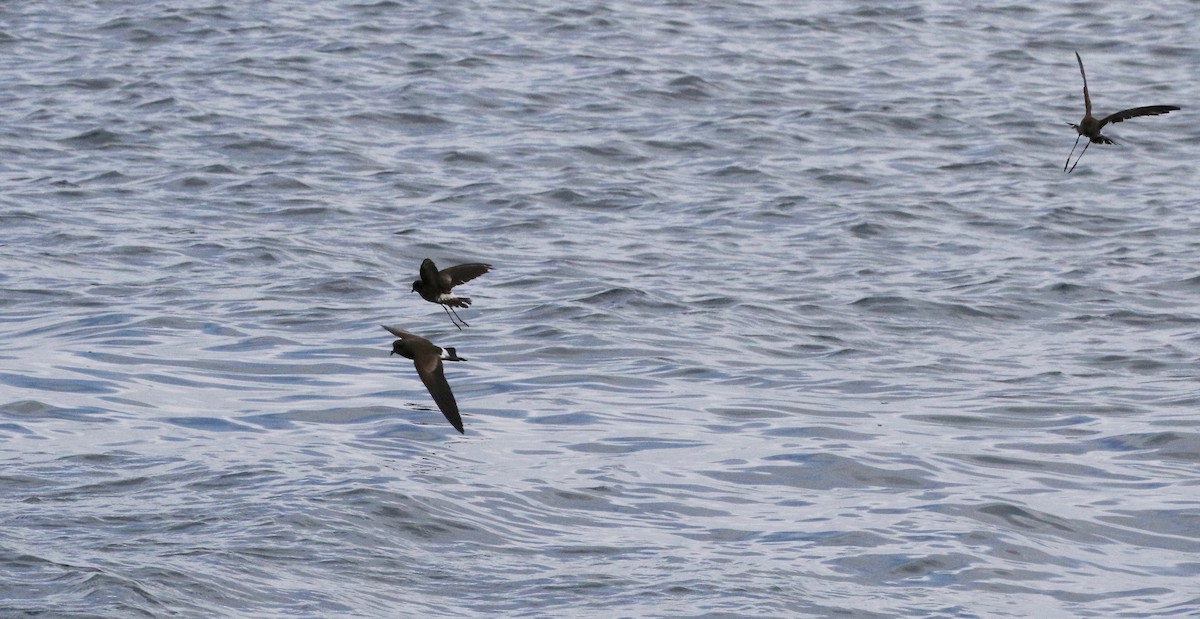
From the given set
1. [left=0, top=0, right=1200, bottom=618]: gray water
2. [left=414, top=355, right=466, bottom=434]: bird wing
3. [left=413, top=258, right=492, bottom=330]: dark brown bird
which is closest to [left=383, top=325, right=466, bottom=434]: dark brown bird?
[left=414, top=355, right=466, bottom=434]: bird wing

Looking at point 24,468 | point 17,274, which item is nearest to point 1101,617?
point 24,468

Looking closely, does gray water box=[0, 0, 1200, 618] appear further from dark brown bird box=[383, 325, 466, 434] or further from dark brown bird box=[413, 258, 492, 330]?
dark brown bird box=[413, 258, 492, 330]

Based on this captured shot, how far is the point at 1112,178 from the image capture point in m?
17.8

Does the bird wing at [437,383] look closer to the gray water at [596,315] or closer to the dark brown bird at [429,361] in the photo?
the dark brown bird at [429,361]

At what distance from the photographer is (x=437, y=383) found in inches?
311

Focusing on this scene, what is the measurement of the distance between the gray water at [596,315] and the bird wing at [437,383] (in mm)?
825

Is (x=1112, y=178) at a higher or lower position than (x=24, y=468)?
lower

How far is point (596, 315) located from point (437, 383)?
5.09m

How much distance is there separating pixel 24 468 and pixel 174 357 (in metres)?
2.22

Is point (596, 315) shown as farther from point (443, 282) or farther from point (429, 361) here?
point (443, 282)

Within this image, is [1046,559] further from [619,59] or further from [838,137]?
[619,59]

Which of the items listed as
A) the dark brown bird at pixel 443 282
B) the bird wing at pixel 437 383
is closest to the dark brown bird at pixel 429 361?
the bird wing at pixel 437 383

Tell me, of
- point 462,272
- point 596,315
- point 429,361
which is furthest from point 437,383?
point 596,315

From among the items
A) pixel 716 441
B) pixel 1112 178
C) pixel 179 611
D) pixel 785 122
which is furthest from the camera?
pixel 785 122
